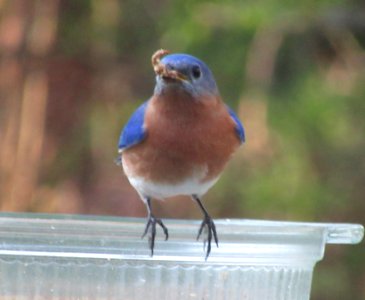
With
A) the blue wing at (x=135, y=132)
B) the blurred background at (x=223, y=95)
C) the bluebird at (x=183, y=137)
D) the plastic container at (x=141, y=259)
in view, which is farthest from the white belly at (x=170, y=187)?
the blurred background at (x=223, y=95)

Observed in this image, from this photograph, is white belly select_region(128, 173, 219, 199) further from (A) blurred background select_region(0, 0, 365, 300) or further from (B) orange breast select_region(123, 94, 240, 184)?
(A) blurred background select_region(0, 0, 365, 300)

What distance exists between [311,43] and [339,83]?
322 mm

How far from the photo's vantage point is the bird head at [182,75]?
278 cm

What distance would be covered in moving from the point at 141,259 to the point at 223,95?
10.9ft

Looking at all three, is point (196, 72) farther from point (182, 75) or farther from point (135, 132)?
point (135, 132)

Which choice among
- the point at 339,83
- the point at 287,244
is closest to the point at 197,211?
the point at 339,83

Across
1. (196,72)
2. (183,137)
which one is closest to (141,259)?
(183,137)

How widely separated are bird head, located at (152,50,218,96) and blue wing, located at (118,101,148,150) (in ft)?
0.41

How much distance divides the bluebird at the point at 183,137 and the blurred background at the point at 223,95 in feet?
6.86

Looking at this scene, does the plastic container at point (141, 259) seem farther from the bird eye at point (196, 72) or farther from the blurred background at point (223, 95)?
the blurred background at point (223, 95)

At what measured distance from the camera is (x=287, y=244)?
240 cm

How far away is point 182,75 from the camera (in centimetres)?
287

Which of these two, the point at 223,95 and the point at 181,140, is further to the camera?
the point at 223,95

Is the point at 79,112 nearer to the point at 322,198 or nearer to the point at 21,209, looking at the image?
the point at 21,209
